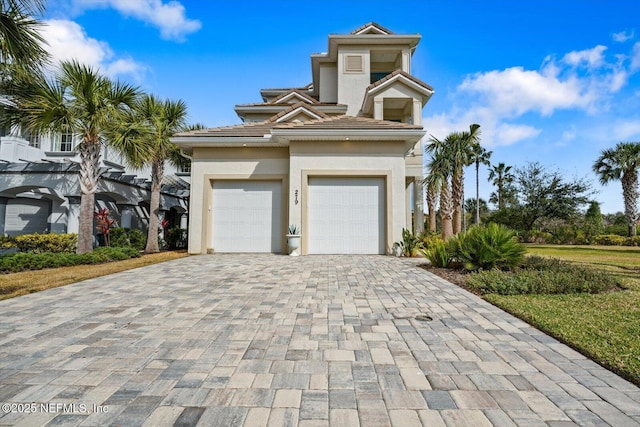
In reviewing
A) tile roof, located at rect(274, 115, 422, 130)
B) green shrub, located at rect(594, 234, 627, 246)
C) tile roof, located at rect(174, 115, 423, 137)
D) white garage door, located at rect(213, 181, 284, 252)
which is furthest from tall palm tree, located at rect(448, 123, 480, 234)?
green shrub, located at rect(594, 234, 627, 246)

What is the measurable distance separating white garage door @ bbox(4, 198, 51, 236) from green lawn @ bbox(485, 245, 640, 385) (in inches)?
705

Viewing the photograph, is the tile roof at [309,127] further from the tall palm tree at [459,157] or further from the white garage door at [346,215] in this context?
the tall palm tree at [459,157]

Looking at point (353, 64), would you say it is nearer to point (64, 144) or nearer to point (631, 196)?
point (64, 144)

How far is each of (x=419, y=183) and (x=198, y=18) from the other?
42.3 ft

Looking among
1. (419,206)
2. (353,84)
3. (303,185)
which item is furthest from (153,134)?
(419,206)

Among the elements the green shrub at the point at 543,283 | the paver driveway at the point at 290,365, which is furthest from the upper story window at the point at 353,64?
the paver driveway at the point at 290,365

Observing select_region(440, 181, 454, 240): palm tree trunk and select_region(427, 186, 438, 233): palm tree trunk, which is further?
select_region(427, 186, 438, 233): palm tree trunk

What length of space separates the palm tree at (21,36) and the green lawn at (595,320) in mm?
10324

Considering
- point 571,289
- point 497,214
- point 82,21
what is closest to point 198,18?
point 82,21

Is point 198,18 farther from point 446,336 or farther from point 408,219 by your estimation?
point 446,336

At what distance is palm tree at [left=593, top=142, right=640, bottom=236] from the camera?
2289 centimetres

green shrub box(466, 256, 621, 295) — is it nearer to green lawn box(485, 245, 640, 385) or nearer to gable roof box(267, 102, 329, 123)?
green lawn box(485, 245, 640, 385)

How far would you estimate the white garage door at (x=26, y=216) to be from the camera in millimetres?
13492

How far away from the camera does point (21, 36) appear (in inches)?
243
